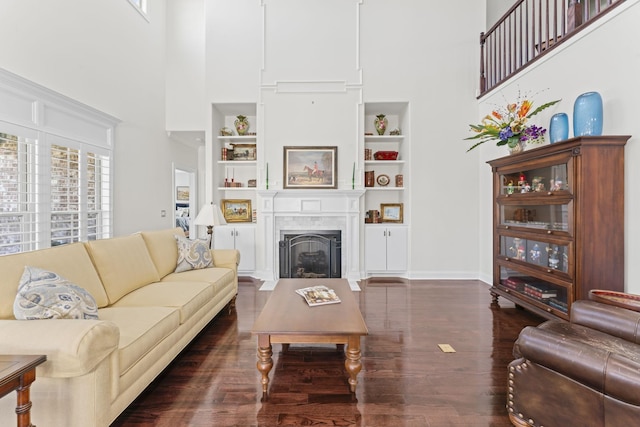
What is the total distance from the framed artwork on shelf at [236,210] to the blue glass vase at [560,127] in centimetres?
438

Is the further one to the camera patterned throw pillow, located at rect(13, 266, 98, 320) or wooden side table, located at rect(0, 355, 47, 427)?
patterned throw pillow, located at rect(13, 266, 98, 320)

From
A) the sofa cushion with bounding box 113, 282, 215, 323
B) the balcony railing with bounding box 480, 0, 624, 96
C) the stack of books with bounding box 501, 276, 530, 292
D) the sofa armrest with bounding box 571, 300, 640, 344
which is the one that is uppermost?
the balcony railing with bounding box 480, 0, 624, 96

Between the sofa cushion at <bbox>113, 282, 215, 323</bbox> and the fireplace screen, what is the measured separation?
2134 mm

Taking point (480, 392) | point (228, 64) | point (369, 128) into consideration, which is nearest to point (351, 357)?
point (480, 392)

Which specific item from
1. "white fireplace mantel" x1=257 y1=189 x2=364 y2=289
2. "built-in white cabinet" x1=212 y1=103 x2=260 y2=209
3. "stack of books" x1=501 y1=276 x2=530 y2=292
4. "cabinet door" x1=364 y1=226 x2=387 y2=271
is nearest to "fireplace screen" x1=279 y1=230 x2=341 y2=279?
"white fireplace mantel" x1=257 y1=189 x2=364 y2=289

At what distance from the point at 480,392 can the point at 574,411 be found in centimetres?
65

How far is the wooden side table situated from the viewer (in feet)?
3.97

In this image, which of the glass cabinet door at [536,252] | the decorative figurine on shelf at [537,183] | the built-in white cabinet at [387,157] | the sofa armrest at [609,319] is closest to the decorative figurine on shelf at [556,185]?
the decorative figurine on shelf at [537,183]

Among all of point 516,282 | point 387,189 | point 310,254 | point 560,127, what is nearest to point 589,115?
point 560,127

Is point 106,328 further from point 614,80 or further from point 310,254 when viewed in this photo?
point 614,80

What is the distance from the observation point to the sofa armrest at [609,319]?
1710 mm

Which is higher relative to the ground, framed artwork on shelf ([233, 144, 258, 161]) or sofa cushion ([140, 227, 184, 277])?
framed artwork on shelf ([233, 144, 258, 161])

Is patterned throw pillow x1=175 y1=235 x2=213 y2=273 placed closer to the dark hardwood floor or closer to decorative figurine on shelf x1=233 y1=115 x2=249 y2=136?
the dark hardwood floor

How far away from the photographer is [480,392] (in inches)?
79.9
